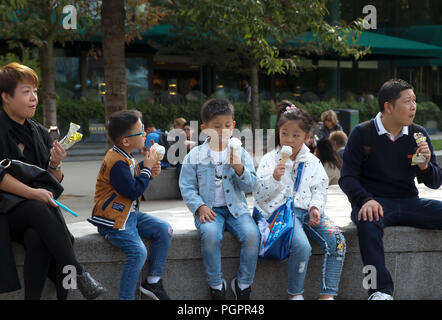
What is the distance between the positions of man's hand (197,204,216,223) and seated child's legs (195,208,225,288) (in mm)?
32

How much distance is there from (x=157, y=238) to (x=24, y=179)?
1.00 m

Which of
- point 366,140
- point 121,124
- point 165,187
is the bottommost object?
point 165,187

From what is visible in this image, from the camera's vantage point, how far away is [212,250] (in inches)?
164

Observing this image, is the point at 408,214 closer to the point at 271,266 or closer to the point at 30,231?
the point at 271,266

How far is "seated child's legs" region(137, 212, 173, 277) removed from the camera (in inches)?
165

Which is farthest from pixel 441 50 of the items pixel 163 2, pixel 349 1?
pixel 163 2

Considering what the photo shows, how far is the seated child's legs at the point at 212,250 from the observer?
4176mm

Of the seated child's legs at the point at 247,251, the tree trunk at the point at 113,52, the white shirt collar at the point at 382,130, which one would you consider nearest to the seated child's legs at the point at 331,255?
the seated child's legs at the point at 247,251

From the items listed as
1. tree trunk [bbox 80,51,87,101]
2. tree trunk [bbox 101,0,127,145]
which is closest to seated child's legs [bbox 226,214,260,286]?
tree trunk [bbox 101,0,127,145]

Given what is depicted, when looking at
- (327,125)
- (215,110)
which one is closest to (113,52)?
(327,125)

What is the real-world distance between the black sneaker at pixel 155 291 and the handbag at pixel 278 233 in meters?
0.74

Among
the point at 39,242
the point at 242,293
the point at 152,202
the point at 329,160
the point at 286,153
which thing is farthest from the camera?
the point at 152,202
